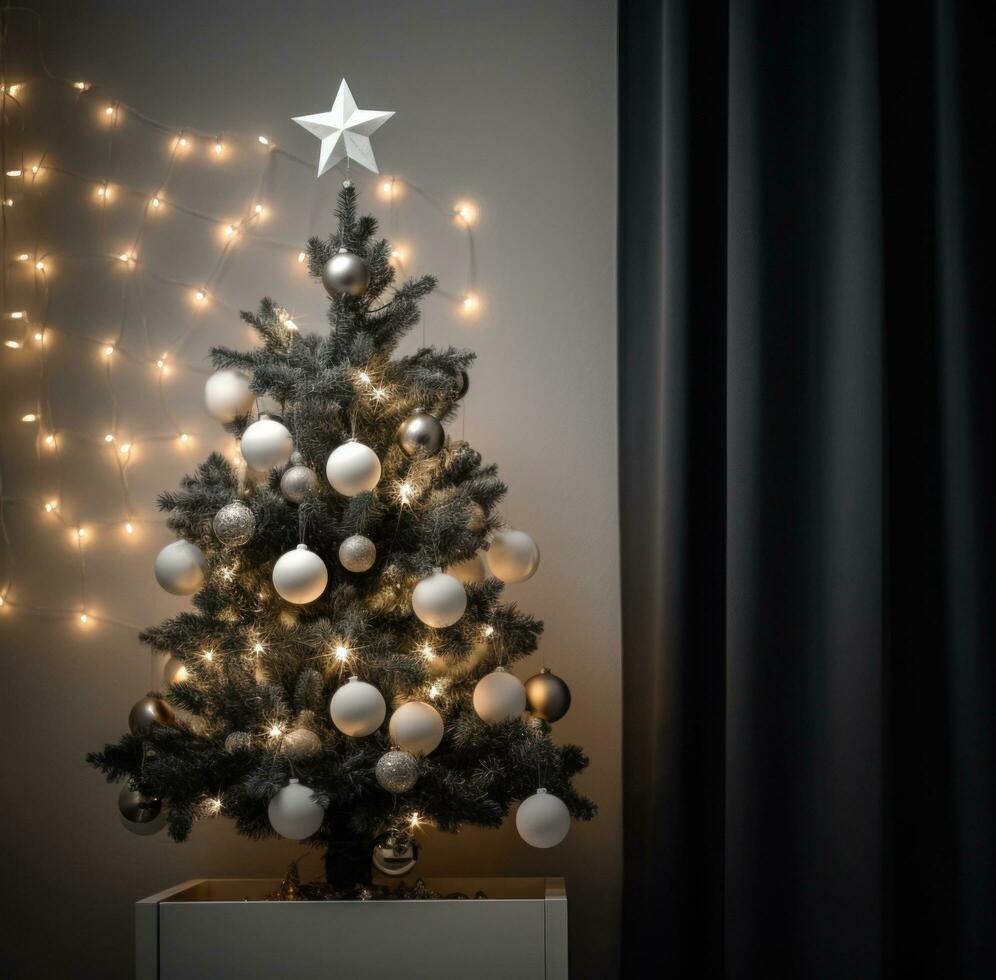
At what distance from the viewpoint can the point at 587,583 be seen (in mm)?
1684

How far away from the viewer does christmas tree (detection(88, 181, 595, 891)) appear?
1.15 meters

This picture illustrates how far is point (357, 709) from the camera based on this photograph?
3.62ft

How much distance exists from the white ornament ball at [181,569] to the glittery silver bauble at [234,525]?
8 cm

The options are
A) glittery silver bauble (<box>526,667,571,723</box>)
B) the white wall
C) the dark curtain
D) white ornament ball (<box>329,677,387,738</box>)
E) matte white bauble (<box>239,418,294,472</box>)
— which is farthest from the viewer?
the white wall

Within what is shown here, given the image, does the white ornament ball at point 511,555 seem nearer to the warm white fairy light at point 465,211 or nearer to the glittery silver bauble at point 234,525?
the glittery silver bauble at point 234,525

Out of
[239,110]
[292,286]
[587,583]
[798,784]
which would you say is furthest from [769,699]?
[239,110]

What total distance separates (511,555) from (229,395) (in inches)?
17.7

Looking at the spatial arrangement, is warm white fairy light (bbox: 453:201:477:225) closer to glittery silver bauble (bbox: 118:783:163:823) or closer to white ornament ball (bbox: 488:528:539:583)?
white ornament ball (bbox: 488:528:539:583)

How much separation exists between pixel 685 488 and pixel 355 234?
58 cm

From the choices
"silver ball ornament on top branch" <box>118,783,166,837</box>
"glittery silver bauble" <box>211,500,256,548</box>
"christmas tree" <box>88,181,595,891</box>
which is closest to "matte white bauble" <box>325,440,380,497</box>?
"christmas tree" <box>88,181,595,891</box>

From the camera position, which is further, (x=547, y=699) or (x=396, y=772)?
(x=547, y=699)

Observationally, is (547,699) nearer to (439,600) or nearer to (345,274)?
(439,600)

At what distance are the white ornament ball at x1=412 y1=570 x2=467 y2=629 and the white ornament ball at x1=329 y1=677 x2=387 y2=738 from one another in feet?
0.36

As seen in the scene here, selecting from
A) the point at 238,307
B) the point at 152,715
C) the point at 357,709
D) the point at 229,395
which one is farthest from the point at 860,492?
the point at 238,307
